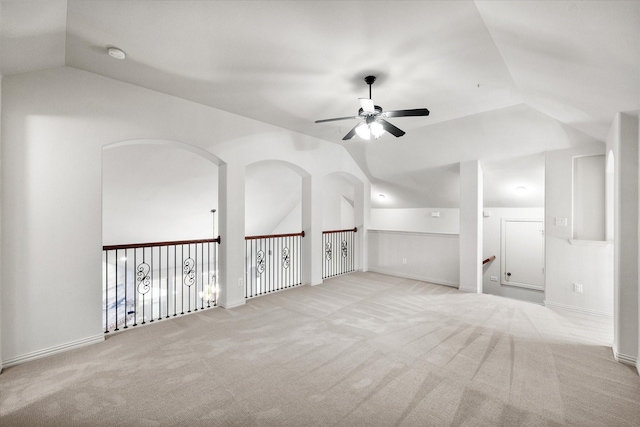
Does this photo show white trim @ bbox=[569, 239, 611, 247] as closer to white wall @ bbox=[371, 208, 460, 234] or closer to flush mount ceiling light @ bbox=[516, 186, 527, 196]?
flush mount ceiling light @ bbox=[516, 186, 527, 196]

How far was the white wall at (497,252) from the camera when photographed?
278 inches

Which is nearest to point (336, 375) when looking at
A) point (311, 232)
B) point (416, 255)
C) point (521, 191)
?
point (311, 232)

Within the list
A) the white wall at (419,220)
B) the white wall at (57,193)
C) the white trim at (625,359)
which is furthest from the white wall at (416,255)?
the white wall at (57,193)

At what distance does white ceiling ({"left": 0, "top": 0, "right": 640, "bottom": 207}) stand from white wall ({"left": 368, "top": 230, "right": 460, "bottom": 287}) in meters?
2.58

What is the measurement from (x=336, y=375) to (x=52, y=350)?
2.97 meters

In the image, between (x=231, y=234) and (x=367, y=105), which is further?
(x=231, y=234)

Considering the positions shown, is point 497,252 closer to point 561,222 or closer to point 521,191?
point 521,191

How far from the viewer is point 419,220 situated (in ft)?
28.8

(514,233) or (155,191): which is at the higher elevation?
(155,191)

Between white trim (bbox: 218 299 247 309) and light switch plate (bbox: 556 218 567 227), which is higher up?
light switch plate (bbox: 556 218 567 227)

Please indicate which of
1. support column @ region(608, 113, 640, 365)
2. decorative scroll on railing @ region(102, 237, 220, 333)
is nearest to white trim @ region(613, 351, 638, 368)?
support column @ region(608, 113, 640, 365)

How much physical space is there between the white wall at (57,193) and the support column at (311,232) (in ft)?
9.07

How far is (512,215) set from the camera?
7.20 meters

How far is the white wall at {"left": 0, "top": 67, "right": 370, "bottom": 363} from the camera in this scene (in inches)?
109
